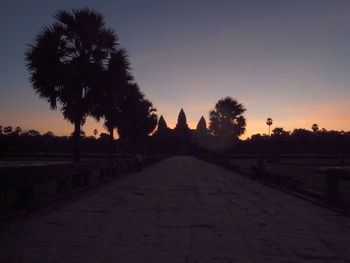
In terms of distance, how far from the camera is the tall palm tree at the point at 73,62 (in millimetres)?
19109

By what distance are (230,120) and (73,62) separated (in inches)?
2417

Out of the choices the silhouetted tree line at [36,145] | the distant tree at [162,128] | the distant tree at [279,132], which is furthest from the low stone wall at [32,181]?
the distant tree at [162,128]

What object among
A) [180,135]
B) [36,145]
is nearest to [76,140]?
[36,145]

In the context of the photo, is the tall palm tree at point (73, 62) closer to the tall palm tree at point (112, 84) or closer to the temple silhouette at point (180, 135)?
the tall palm tree at point (112, 84)

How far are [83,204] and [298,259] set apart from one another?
22.2 ft

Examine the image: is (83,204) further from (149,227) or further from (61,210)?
(149,227)

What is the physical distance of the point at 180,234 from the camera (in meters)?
6.72

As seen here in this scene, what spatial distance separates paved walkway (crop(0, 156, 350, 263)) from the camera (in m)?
5.32

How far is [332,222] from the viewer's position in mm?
8086

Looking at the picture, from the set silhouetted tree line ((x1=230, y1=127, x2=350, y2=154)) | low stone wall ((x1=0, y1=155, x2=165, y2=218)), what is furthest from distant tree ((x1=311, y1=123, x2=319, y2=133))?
low stone wall ((x1=0, y1=155, x2=165, y2=218))

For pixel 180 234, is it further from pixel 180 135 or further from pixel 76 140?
pixel 180 135

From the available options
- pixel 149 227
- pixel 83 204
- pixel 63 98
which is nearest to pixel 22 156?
pixel 63 98

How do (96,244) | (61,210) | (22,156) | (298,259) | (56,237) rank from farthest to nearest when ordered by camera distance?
(22,156) < (61,210) < (56,237) < (96,244) < (298,259)

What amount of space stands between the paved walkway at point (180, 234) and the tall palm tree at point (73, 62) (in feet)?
33.6
